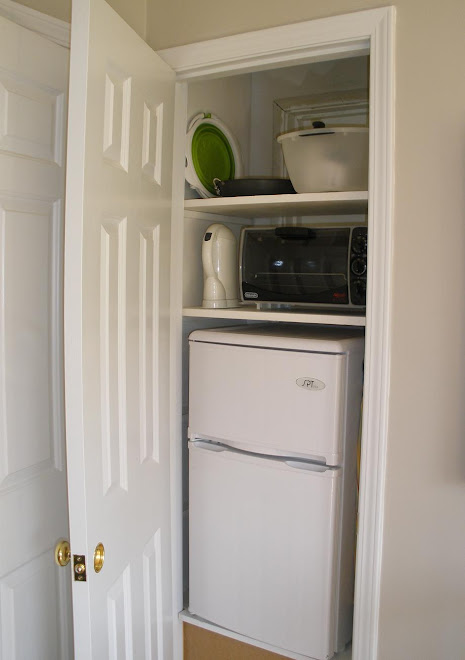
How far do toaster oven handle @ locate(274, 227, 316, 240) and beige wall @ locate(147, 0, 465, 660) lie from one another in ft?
1.24

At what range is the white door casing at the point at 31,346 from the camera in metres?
1.35

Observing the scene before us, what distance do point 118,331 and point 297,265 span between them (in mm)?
644

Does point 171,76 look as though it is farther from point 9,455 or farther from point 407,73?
point 9,455

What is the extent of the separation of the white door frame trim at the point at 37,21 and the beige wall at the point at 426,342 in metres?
0.56

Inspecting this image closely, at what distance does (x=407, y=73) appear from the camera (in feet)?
4.38

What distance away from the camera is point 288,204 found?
1629 mm

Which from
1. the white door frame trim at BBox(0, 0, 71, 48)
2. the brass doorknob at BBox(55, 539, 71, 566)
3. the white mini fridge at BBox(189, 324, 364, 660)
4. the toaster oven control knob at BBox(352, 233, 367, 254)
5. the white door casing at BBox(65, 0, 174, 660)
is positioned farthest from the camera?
the toaster oven control knob at BBox(352, 233, 367, 254)

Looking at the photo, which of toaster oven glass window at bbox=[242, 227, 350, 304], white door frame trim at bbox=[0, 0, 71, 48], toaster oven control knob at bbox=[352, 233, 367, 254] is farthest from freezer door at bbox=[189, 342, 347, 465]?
white door frame trim at bbox=[0, 0, 71, 48]

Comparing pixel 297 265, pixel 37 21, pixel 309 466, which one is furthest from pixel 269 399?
pixel 37 21

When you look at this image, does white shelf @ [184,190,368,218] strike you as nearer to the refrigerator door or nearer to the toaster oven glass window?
the toaster oven glass window

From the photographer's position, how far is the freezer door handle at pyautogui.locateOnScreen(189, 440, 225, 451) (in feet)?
5.63

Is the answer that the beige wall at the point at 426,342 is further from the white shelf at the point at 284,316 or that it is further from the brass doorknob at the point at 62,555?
the brass doorknob at the point at 62,555

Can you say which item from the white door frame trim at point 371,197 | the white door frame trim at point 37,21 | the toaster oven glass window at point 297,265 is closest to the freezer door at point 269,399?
the white door frame trim at point 371,197

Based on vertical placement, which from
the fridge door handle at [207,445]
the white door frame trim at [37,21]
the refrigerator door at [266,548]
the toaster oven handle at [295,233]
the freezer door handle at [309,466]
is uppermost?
the white door frame trim at [37,21]
